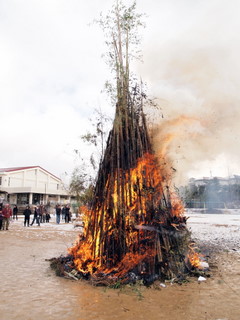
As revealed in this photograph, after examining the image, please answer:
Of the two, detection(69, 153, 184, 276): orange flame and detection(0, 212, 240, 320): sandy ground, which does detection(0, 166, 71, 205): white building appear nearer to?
detection(69, 153, 184, 276): orange flame

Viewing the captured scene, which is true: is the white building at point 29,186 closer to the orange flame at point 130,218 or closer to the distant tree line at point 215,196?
the distant tree line at point 215,196

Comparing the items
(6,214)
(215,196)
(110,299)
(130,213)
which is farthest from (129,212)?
(215,196)

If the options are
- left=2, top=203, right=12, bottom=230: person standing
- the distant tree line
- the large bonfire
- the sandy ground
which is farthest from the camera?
the distant tree line

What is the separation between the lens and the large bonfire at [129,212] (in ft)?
17.4

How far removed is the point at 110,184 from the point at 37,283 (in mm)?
2623

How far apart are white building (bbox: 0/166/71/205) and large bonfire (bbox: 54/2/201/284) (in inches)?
1053

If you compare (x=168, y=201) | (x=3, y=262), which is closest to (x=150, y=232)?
(x=168, y=201)

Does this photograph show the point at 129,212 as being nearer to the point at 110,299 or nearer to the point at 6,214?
the point at 110,299

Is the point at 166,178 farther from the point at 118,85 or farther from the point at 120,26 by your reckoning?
the point at 120,26

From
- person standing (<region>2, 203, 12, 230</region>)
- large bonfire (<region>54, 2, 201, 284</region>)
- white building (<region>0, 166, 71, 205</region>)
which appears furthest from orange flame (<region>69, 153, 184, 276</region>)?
white building (<region>0, 166, 71, 205</region>)

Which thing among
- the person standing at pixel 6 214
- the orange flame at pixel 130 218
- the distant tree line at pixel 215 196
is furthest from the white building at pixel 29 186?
the orange flame at pixel 130 218

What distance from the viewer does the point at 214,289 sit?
491 centimetres

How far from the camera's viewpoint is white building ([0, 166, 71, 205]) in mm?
34750

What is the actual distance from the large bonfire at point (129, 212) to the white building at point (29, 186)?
2674 cm
